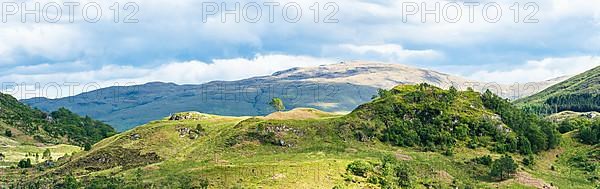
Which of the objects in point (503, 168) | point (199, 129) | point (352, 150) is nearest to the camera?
point (503, 168)

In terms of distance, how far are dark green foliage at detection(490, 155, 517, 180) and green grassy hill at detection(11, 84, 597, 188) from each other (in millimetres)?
1352

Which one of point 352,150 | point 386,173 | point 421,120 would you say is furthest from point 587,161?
point 386,173

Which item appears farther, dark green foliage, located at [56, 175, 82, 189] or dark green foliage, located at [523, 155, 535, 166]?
dark green foliage, located at [523, 155, 535, 166]

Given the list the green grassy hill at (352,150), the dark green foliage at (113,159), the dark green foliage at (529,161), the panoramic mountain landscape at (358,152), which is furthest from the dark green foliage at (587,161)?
the dark green foliage at (113,159)

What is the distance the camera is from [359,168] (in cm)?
10325

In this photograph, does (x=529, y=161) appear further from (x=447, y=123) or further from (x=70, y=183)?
(x=70, y=183)

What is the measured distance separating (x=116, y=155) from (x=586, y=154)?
108007 millimetres

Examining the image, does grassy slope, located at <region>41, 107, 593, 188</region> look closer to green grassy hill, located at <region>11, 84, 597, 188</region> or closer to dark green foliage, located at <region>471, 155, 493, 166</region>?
green grassy hill, located at <region>11, 84, 597, 188</region>

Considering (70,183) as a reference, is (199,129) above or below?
above

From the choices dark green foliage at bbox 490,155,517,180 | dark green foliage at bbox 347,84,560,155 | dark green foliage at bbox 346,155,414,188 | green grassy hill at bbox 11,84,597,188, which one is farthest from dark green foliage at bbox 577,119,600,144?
dark green foliage at bbox 346,155,414,188

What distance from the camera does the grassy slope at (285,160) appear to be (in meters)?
97.7

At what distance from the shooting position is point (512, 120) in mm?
146625

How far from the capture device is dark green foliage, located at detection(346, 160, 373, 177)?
102562mm

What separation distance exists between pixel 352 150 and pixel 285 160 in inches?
682
